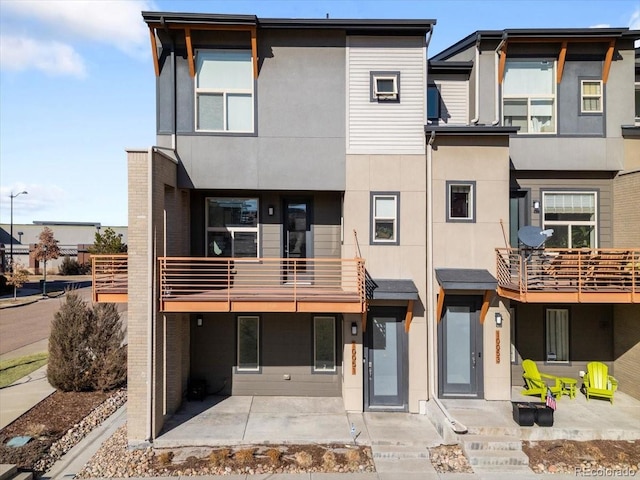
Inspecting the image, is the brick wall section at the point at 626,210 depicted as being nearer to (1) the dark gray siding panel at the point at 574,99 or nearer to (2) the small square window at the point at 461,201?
(1) the dark gray siding panel at the point at 574,99

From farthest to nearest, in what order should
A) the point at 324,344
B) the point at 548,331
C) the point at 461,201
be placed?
1. the point at 548,331
2. the point at 324,344
3. the point at 461,201

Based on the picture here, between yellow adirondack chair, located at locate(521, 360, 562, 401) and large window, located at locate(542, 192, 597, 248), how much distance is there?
337 cm

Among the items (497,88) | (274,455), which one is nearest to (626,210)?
(497,88)

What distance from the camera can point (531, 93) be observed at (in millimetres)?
10578

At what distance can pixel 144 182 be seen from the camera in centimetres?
823

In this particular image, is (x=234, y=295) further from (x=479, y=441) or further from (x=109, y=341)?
(x=479, y=441)

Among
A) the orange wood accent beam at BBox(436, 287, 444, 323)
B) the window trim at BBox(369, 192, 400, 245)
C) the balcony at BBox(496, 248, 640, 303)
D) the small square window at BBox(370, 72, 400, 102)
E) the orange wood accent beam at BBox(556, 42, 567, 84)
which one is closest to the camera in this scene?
the balcony at BBox(496, 248, 640, 303)

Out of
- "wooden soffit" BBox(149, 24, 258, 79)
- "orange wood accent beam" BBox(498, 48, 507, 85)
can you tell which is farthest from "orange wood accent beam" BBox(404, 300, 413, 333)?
"wooden soffit" BBox(149, 24, 258, 79)

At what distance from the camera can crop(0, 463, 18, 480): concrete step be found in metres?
6.59

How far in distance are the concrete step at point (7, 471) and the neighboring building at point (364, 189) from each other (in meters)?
2.68

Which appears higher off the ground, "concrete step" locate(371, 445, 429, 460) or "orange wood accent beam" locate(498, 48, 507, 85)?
"orange wood accent beam" locate(498, 48, 507, 85)

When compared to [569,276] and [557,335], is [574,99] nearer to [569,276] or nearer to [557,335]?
[569,276]

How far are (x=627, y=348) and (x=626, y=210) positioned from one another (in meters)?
3.69

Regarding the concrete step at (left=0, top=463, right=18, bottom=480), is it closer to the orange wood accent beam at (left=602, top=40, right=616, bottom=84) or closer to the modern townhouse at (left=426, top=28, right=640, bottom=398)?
the modern townhouse at (left=426, top=28, right=640, bottom=398)
